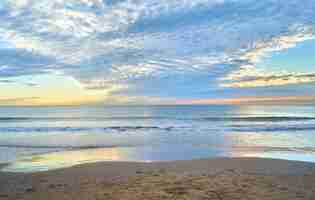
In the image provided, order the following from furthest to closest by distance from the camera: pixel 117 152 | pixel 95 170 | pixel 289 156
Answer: pixel 117 152 < pixel 289 156 < pixel 95 170

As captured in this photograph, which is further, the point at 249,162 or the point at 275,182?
the point at 249,162

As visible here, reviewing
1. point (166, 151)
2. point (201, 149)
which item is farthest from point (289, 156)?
point (166, 151)

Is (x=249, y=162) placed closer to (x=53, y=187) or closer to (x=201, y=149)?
(x=201, y=149)

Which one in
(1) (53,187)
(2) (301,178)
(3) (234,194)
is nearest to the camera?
(3) (234,194)

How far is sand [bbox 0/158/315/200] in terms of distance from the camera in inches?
225

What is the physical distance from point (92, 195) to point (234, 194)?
8.93 feet

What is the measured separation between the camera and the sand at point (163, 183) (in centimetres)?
571

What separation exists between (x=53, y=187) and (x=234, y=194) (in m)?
3.80

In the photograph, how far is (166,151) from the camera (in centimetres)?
1317

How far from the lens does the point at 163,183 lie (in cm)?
659

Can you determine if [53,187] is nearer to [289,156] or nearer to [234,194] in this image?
[234,194]

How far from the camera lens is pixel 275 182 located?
6605 mm

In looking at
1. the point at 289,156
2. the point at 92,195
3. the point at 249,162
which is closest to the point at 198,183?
the point at 92,195

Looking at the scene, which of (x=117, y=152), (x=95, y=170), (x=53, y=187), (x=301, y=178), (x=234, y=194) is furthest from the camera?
(x=117, y=152)
